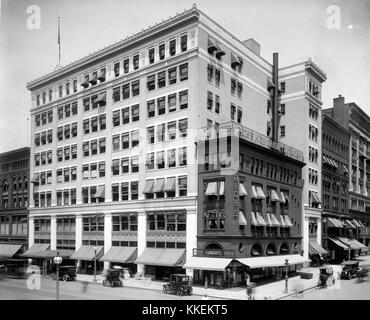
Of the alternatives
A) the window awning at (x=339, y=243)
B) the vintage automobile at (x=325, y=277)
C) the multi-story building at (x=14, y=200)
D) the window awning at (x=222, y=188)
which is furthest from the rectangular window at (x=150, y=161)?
the window awning at (x=339, y=243)

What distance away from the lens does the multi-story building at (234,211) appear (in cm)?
4334

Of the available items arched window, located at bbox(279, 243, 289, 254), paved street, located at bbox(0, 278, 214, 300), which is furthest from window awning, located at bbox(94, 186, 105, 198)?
arched window, located at bbox(279, 243, 289, 254)

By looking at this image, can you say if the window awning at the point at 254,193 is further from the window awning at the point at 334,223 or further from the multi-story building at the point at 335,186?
the window awning at the point at 334,223

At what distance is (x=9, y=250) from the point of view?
6650cm

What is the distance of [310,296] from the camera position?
37.7 metres

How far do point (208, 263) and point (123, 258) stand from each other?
12.6 meters

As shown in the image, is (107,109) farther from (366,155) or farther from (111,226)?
(366,155)

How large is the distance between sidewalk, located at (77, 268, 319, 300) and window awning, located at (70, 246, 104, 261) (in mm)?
3025

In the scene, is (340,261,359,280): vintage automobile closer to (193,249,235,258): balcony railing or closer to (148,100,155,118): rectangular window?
(193,249,235,258): balcony railing

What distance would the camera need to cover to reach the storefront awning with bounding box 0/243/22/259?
65312mm

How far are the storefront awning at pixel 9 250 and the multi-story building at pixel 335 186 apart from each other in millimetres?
46993

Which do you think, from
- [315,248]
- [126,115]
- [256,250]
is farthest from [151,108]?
[315,248]
